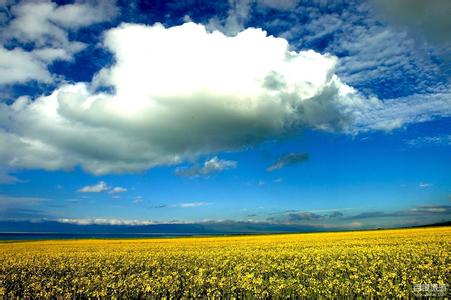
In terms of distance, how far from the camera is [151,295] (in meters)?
20.9

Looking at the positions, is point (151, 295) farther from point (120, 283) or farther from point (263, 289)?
point (263, 289)

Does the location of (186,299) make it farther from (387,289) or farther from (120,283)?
(387,289)

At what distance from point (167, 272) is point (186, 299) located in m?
8.23

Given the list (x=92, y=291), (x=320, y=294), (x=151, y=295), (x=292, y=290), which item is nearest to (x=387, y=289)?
(x=320, y=294)

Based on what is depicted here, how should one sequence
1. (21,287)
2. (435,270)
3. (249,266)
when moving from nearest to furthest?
(435,270), (21,287), (249,266)

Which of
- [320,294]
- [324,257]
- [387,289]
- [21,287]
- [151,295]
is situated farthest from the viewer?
[324,257]

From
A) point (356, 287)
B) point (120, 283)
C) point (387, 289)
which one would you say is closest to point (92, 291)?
point (120, 283)

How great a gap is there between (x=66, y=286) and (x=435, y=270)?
26.2 m

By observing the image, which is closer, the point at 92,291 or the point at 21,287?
the point at 92,291

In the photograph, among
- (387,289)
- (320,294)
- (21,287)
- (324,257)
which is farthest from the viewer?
(324,257)

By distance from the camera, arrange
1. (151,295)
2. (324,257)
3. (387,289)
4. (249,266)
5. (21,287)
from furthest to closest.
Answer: (324,257), (249,266), (21,287), (151,295), (387,289)

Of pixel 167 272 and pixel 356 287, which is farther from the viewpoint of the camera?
pixel 167 272

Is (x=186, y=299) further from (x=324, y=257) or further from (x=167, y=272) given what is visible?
(x=324, y=257)

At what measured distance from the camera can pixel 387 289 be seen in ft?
58.6
